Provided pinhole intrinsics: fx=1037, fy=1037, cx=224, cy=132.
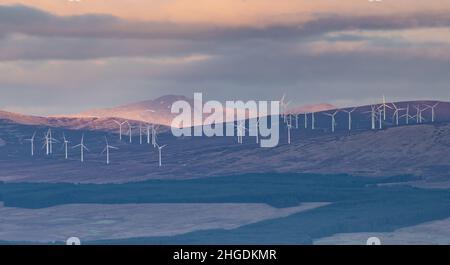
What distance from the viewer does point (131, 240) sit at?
588 ft
